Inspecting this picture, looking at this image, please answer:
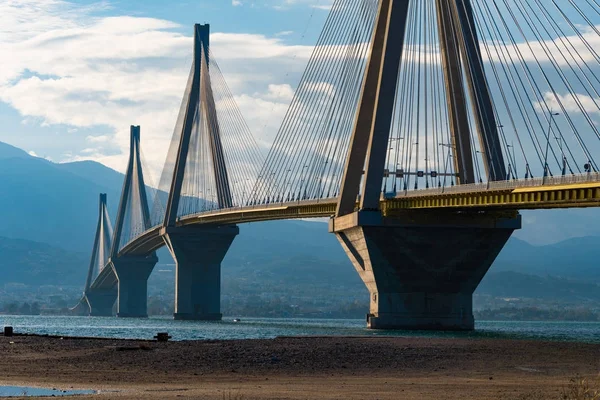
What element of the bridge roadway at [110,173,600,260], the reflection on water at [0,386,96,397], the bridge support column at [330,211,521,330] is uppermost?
the bridge roadway at [110,173,600,260]

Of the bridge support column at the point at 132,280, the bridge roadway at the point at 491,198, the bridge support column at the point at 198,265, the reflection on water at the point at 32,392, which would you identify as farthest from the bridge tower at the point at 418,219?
the bridge support column at the point at 132,280

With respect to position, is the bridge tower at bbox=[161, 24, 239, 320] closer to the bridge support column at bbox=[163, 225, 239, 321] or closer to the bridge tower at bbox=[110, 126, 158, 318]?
the bridge support column at bbox=[163, 225, 239, 321]

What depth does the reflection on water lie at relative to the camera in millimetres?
31148

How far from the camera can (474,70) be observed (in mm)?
72875

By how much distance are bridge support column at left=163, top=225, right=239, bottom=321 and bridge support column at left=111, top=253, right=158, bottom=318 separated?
130 ft

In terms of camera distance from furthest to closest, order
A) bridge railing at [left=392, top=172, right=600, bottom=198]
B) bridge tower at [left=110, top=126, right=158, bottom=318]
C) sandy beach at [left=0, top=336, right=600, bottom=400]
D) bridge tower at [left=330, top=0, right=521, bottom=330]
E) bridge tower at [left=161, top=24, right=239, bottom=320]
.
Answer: bridge tower at [left=110, top=126, right=158, bottom=318] < bridge tower at [left=161, top=24, right=239, bottom=320] < bridge tower at [left=330, top=0, right=521, bottom=330] < bridge railing at [left=392, top=172, right=600, bottom=198] < sandy beach at [left=0, top=336, right=600, bottom=400]

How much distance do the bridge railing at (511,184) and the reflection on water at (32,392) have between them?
31697mm

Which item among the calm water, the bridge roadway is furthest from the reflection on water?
the calm water

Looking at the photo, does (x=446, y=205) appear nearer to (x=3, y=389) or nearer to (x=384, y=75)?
(x=384, y=75)

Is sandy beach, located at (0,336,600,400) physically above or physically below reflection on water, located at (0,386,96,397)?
above

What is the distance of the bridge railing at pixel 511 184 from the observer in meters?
58.5

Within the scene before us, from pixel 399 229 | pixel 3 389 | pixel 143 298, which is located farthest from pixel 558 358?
pixel 143 298

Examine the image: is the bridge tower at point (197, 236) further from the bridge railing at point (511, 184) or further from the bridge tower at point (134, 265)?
the bridge railing at point (511, 184)

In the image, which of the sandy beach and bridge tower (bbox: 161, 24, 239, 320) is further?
bridge tower (bbox: 161, 24, 239, 320)
